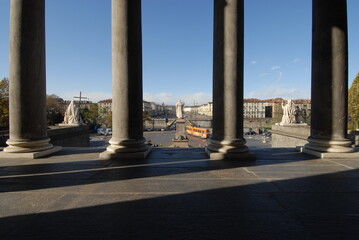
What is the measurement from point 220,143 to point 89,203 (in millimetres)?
8313

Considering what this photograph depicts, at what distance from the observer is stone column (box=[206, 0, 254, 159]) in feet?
39.8

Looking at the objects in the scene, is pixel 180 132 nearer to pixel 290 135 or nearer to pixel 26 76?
pixel 290 135

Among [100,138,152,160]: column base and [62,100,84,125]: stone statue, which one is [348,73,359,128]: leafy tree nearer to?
[100,138,152,160]: column base

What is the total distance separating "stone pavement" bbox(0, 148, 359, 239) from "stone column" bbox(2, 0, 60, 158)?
2.41m

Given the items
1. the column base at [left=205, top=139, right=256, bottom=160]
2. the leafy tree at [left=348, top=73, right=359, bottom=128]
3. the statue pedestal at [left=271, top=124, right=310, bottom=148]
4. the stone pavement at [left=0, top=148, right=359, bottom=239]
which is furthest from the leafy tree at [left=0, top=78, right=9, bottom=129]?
the leafy tree at [left=348, top=73, right=359, bottom=128]

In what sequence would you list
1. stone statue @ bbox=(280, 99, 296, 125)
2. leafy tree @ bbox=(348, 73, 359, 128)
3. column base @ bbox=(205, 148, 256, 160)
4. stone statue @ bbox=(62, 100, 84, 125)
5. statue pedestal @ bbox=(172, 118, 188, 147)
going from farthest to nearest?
1. leafy tree @ bbox=(348, 73, 359, 128)
2. statue pedestal @ bbox=(172, 118, 188, 147)
3. stone statue @ bbox=(62, 100, 84, 125)
4. stone statue @ bbox=(280, 99, 296, 125)
5. column base @ bbox=(205, 148, 256, 160)

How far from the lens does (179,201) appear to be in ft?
20.0

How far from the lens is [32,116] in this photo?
1228 centimetres

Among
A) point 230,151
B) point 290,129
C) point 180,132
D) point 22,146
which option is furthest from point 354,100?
point 22,146

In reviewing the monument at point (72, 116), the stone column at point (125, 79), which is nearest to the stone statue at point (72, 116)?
the monument at point (72, 116)

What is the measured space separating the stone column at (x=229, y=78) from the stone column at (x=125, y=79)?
4.85 m

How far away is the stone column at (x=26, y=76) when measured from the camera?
1184cm

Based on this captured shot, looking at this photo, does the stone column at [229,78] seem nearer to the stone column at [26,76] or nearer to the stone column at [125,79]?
the stone column at [125,79]

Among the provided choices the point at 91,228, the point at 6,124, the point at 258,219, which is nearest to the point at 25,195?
the point at 91,228
